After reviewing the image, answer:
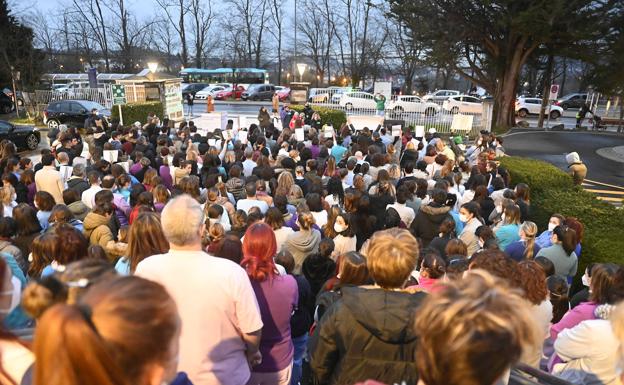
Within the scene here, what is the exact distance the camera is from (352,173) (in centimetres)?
862

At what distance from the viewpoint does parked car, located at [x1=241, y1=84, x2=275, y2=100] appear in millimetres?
40500

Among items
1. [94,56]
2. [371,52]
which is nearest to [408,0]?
[371,52]

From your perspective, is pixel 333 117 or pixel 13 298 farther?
pixel 333 117

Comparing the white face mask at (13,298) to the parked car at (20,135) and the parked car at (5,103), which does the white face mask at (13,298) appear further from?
the parked car at (5,103)

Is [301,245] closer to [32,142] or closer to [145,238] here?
[145,238]

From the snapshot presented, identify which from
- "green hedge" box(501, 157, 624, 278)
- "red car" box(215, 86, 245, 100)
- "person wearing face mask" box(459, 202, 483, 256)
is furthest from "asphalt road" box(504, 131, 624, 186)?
"red car" box(215, 86, 245, 100)

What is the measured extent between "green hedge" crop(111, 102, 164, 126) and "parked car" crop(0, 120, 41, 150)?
424 centimetres

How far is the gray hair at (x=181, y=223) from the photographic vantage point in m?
2.57

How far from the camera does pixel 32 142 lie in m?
17.2

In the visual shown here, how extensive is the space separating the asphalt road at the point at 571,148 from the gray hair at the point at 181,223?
1602cm

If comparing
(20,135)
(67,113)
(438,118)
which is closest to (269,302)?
(20,135)

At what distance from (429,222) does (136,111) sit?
19569mm

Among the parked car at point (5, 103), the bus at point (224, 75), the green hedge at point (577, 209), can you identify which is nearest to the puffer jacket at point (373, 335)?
the green hedge at point (577, 209)

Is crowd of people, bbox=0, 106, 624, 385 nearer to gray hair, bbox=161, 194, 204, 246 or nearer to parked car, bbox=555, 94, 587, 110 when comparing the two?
gray hair, bbox=161, 194, 204, 246
